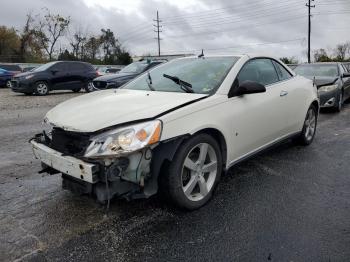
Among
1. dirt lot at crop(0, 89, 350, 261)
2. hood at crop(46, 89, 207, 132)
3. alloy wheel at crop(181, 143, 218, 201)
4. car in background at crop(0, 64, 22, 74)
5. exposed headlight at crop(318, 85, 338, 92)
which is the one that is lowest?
dirt lot at crop(0, 89, 350, 261)

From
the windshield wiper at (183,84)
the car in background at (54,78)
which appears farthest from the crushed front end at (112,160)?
the car in background at (54,78)

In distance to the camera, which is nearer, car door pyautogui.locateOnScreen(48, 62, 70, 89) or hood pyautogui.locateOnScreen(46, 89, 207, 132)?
hood pyautogui.locateOnScreen(46, 89, 207, 132)

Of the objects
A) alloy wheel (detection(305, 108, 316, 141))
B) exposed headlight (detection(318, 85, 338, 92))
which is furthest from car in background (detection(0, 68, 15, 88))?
alloy wheel (detection(305, 108, 316, 141))

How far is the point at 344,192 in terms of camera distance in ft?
13.3

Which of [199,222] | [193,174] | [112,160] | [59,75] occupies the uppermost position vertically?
[59,75]

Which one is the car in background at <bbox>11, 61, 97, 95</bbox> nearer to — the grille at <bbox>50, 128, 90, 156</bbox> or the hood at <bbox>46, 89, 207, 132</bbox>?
the hood at <bbox>46, 89, 207, 132</bbox>

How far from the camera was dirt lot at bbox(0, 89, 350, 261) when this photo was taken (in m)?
2.83

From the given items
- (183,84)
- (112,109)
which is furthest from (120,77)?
(112,109)

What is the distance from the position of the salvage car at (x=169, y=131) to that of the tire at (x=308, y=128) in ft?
3.79

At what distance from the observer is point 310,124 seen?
607 centimetres

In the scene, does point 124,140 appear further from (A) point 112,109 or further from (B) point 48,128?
(B) point 48,128

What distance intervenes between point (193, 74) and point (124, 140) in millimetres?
1694

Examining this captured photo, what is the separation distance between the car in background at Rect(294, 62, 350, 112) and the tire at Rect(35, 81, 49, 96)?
10793 mm

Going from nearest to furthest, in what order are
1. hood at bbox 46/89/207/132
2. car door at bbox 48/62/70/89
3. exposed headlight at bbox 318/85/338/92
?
hood at bbox 46/89/207/132
exposed headlight at bbox 318/85/338/92
car door at bbox 48/62/70/89
